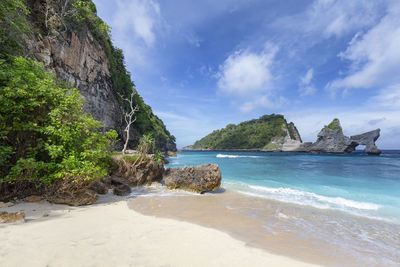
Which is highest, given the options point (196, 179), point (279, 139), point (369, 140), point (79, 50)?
point (79, 50)

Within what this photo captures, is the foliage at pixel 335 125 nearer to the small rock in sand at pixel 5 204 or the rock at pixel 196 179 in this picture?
the rock at pixel 196 179

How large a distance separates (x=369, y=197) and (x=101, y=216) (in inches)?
670

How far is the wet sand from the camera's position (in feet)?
14.2

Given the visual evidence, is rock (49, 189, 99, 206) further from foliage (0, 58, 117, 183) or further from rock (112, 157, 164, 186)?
rock (112, 157, 164, 186)

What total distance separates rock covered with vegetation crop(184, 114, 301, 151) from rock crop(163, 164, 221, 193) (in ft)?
355

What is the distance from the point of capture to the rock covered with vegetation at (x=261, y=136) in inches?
4395

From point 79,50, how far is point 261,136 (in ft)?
399

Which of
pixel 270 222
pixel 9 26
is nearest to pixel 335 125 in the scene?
pixel 270 222

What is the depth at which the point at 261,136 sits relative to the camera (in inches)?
4823

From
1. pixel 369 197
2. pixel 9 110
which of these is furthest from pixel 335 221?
pixel 9 110

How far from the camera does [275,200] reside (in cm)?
998

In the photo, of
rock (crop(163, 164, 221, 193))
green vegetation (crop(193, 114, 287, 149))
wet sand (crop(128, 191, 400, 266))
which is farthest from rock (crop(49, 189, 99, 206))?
green vegetation (crop(193, 114, 287, 149))

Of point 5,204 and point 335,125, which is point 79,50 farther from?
point 335,125

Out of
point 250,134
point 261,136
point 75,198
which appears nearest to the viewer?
point 75,198
